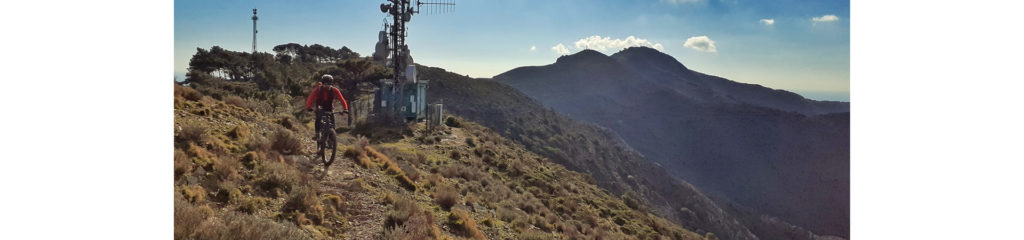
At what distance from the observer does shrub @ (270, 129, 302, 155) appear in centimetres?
805

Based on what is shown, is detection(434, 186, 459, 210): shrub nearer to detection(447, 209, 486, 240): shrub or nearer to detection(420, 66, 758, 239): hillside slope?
detection(447, 209, 486, 240): shrub

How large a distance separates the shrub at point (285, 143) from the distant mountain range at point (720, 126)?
21.8 metres

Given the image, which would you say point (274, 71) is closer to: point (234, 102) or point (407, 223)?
point (234, 102)

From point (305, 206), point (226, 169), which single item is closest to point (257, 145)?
point (226, 169)

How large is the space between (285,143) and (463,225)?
11.5 feet

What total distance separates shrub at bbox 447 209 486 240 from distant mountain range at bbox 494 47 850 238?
19973 mm

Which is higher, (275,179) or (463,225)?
(275,179)

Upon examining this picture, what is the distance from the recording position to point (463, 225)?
7.02 meters

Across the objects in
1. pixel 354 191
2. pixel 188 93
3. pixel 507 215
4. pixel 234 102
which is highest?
pixel 188 93

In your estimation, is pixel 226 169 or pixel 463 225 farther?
pixel 463 225

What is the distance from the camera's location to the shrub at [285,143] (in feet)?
26.4

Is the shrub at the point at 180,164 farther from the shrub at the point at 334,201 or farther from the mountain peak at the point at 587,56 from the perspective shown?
the mountain peak at the point at 587,56

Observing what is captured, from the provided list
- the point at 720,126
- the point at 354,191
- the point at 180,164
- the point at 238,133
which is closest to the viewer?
the point at 180,164
